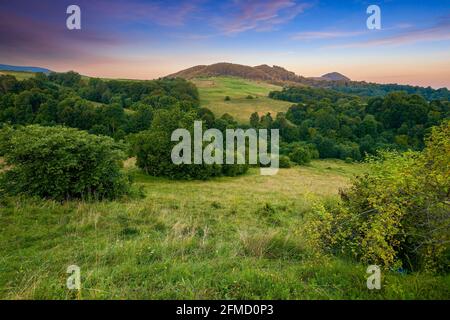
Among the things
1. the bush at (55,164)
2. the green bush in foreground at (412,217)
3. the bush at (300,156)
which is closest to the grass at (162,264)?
the green bush in foreground at (412,217)

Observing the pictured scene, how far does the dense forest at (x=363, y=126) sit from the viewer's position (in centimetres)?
7594

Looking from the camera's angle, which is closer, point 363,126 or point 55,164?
point 55,164

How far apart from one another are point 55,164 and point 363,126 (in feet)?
283

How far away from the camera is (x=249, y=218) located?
13961 mm

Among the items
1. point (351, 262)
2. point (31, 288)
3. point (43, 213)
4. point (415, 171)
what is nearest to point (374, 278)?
point (351, 262)

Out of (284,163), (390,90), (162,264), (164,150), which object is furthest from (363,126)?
(390,90)

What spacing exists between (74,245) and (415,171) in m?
8.69

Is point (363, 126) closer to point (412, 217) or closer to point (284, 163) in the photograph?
point (284, 163)

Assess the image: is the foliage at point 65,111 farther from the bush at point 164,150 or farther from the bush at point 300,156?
the bush at point 300,156

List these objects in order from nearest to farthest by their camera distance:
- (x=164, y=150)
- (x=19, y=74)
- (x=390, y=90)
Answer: (x=164, y=150)
(x=19, y=74)
(x=390, y=90)

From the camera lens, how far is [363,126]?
84750mm

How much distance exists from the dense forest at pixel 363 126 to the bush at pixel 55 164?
2283 inches
